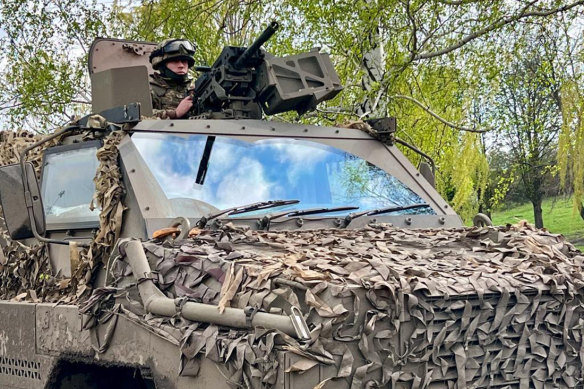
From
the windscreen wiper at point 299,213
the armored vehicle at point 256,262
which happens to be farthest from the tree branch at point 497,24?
the windscreen wiper at point 299,213

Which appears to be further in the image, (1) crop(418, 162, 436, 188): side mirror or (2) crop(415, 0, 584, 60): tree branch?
(2) crop(415, 0, 584, 60): tree branch

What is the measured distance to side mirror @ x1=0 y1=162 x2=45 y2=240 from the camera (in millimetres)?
4422

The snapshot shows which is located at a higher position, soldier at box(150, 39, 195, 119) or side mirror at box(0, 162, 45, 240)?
soldier at box(150, 39, 195, 119)

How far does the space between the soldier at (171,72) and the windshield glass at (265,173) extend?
1795 mm

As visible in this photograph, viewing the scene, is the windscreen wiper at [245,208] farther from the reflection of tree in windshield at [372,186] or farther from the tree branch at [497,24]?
the tree branch at [497,24]

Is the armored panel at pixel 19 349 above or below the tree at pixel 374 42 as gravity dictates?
below

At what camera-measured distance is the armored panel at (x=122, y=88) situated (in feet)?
17.4

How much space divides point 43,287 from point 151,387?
119 cm

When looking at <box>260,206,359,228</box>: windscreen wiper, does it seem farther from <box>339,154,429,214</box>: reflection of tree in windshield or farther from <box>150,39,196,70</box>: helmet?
<box>150,39,196,70</box>: helmet

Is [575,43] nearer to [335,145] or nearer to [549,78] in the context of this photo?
[549,78]

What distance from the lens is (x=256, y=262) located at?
11.1 ft

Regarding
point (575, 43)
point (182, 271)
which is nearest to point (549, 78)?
point (575, 43)

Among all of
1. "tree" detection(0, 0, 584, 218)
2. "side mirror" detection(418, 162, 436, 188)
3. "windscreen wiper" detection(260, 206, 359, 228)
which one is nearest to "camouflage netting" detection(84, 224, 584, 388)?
"windscreen wiper" detection(260, 206, 359, 228)

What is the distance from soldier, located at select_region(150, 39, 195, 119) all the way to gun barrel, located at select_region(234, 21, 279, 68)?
129 cm
